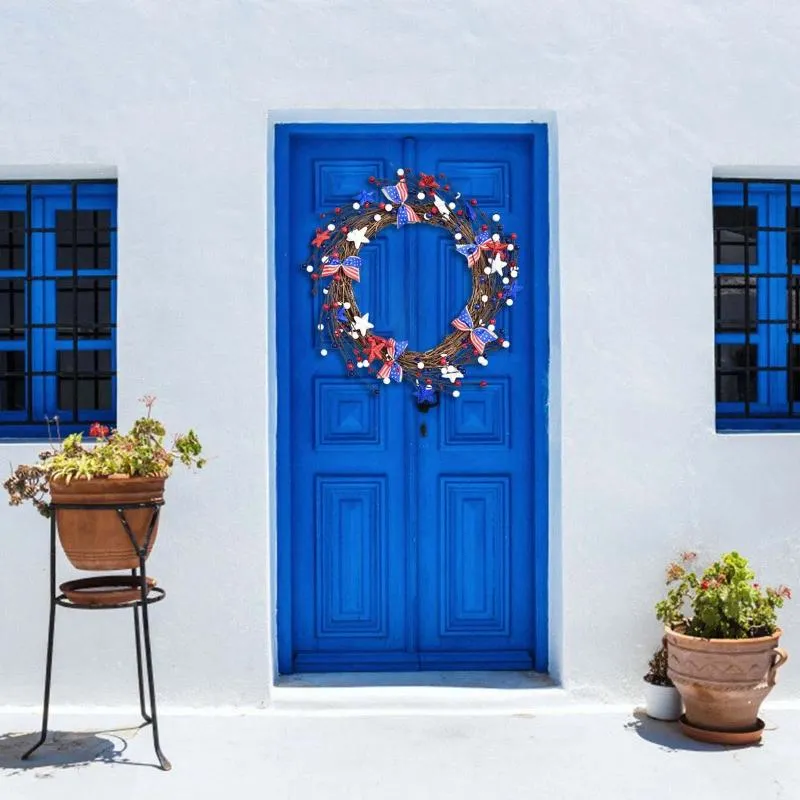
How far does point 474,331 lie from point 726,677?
6.13ft

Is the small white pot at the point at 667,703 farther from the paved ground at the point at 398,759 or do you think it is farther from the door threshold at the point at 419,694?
the door threshold at the point at 419,694

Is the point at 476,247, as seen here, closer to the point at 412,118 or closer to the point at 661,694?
the point at 412,118

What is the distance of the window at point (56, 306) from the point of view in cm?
508

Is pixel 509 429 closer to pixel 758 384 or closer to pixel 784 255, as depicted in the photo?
pixel 758 384

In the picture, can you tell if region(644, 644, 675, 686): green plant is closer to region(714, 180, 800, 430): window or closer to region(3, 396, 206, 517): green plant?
region(714, 180, 800, 430): window

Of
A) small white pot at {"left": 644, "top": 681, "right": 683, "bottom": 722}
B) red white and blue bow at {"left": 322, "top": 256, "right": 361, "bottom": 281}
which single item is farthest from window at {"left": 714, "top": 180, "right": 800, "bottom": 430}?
red white and blue bow at {"left": 322, "top": 256, "right": 361, "bottom": 281}

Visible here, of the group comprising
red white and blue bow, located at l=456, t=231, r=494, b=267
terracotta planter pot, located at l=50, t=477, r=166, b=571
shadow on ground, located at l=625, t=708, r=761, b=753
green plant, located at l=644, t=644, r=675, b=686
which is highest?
red white and blue bow, located at l=456, t=231, r=494, b=267

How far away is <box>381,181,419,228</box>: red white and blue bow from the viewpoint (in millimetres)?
5094

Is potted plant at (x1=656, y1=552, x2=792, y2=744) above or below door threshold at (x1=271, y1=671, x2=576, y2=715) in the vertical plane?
above

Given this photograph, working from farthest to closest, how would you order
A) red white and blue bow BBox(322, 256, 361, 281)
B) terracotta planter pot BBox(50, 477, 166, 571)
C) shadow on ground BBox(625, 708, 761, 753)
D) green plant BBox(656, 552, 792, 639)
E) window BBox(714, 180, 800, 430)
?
window BBox(714, 180, 800, 430)
red white and blue bow BBox(322, 256, 361, 281)
green plant BBox(656, 552, 792, 639)
shadow on ground BBox(625, 708, 761, 753)
terracotta planter pot BBox(50, 477, 166, 571)

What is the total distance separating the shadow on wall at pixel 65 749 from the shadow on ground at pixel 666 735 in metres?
2.07

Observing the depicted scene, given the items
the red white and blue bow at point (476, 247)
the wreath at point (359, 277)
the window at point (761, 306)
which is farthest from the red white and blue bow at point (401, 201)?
the window at point (761, 306)

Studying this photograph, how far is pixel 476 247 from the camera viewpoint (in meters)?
5.11

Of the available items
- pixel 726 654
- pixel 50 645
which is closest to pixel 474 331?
pixel 726 654
